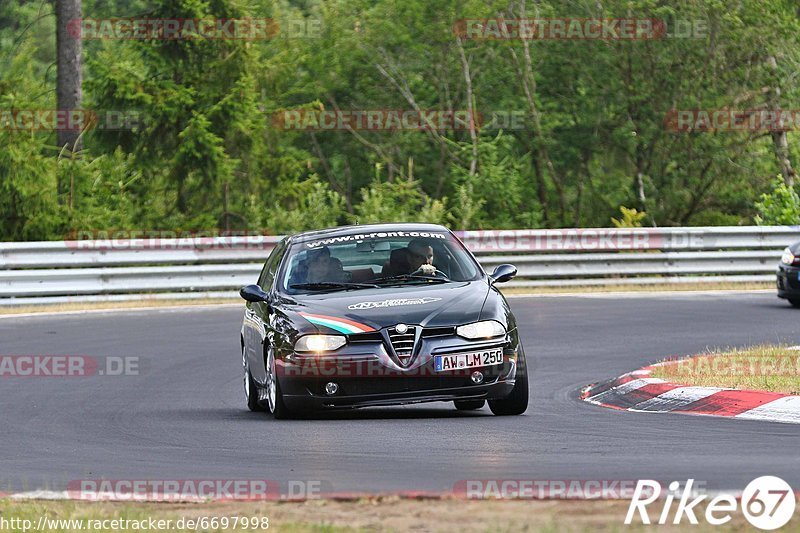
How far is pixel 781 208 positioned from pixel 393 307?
1961 centimetres

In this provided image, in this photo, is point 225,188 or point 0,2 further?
point 0,2

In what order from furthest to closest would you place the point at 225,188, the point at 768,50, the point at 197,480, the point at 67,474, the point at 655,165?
1. the point at 655,165
2. the point at 768,50
3. the point at 225,188
4. the point at 67,474
5. the point at 197,480

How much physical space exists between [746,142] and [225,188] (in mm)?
12614

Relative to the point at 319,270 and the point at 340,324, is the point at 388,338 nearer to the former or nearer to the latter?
the point at 340,324

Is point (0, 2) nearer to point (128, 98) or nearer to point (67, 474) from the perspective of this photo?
point (128, 98)

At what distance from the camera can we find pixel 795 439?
880 cm

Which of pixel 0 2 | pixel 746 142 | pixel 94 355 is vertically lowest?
pixel 94 355

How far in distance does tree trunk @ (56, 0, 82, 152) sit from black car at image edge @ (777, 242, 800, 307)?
13.8 metres

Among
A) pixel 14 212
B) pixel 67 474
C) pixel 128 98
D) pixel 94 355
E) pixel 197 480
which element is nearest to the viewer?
pixel 197 480

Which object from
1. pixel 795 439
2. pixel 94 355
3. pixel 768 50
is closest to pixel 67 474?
pixel 795 439

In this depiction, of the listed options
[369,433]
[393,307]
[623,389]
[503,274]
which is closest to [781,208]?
[623,389]

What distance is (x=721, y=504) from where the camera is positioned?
257 inches

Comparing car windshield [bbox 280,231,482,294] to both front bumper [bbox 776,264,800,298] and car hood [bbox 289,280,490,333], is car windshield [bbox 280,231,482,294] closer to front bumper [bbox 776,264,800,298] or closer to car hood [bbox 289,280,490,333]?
car hood [bbox 289,280,490,333]

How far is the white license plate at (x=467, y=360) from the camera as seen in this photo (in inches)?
414
